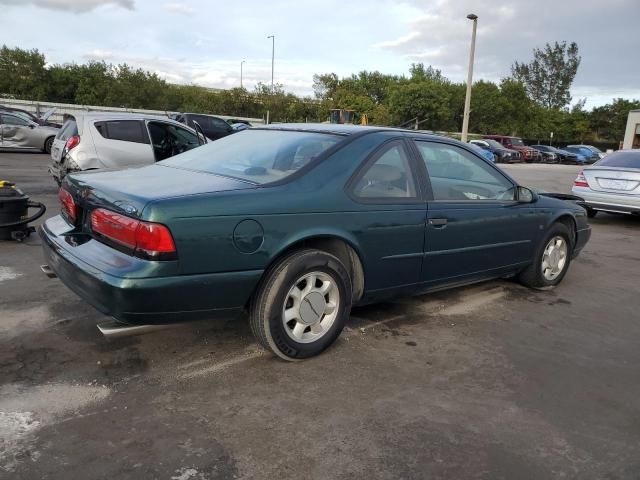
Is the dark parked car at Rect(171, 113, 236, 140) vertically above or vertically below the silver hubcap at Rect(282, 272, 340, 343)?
above

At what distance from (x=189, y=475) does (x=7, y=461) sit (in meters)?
0.80

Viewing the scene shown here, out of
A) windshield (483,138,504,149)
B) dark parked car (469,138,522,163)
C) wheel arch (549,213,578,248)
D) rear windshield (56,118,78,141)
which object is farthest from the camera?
windshield (483,138,504,149)

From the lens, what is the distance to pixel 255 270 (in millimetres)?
3139

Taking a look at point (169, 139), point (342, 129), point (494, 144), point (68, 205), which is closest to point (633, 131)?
point (494, 144)

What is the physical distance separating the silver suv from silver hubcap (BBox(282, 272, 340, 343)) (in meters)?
5.70

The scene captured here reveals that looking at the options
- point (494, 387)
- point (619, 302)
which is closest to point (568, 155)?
point (619, 302)

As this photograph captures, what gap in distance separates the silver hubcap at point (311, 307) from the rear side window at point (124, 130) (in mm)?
6671

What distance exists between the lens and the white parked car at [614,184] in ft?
30.9

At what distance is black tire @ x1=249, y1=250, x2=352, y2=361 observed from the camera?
3.23 metres

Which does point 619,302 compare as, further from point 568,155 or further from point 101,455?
point 568,155

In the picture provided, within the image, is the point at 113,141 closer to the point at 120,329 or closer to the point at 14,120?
the point at 120,329

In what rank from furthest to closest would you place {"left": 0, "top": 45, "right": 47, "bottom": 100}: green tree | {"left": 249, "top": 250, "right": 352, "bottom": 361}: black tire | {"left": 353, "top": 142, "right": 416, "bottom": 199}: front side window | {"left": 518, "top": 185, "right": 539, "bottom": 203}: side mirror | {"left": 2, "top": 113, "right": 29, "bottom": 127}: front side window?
{"left": 0, "top": 45, "right": 47, "bottom": 100}: green tree → {"left": 2, "top": 113, "right": 29, "bottom": 127}: front side window → {"left": 518, "top": 185, "right": 539, "bottom": 203}: side mirror → {"left": 353, "top": 142, "right": 416, "bottom": 199}: front side window → {"left": 249, "top": 250, "right": 352, "bottom": 361}: black tire

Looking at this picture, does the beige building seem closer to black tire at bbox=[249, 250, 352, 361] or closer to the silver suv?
the silver suv

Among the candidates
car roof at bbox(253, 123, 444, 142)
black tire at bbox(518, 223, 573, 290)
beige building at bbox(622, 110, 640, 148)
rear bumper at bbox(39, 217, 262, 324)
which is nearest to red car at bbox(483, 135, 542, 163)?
beige building at bbox(622, 110, 640, 148)
